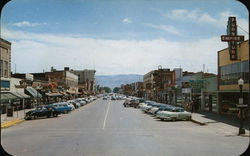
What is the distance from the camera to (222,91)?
3591cm

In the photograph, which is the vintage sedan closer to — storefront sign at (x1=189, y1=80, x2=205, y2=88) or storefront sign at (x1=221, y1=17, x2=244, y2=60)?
storefront sign at (x1=221, y1=17, x2=244, y2=60)

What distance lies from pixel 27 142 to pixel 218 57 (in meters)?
27.0

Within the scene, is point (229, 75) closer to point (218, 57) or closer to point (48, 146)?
point (218, 57)

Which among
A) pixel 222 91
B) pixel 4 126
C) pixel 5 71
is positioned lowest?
pixel 4 126

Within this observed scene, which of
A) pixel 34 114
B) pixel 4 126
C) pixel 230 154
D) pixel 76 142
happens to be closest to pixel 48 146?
pixel 76 142

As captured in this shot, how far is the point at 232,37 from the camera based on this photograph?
27578mm

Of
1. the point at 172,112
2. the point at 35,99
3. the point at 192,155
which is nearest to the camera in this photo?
the point at 192,155

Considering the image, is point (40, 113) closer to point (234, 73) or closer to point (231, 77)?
point (231, 77)

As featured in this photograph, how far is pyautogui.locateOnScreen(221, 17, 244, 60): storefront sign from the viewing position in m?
27.5

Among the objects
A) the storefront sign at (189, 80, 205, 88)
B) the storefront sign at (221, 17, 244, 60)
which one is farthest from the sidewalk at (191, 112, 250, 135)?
the storefront sign at (189, 80, 205, 88)

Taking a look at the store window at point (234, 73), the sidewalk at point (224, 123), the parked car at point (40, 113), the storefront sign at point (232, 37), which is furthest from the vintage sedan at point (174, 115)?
the parked car at point (40, 113)

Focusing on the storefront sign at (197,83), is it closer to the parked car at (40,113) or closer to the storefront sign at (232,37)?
the storefront sign at (232,37)

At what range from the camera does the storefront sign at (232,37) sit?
27541 mm

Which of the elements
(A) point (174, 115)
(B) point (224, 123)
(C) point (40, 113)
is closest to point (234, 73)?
(A) point (174, 115)
